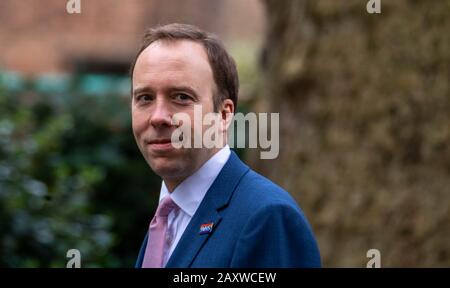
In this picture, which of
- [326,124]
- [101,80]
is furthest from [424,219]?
[101,80]

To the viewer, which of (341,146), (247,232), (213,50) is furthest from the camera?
(341,146)

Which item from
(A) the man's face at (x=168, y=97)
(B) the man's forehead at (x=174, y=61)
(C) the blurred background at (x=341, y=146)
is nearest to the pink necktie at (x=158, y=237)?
(A) the man's face at (x=168, y=97)

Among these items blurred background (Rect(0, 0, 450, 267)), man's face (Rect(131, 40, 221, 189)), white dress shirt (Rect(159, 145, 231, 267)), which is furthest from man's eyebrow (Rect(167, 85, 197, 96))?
blurred background (Rect(0, 0, 450, 267))

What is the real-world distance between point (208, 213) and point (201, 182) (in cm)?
13

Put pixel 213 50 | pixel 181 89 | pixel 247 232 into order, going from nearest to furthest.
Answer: pixel 247 232, pixel 181 89, pixel 213 50

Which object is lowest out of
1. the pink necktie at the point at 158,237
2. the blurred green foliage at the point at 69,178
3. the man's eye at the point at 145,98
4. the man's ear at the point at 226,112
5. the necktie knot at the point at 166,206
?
the blurred green foliage at the point at 69,178

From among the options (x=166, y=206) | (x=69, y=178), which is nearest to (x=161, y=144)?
(x=166, y=206)

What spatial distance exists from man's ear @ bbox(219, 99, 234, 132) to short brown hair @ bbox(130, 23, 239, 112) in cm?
2

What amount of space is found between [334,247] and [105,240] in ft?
6.15

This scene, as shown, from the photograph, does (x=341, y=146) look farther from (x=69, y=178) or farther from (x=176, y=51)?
(x=176, y=51)

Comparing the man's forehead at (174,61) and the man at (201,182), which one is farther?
the man's forehead at (174,61)

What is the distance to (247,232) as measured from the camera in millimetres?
2674

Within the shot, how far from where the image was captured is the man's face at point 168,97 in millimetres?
2822

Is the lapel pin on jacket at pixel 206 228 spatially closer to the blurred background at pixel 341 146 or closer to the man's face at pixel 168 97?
the man's face at pixel 168 97
